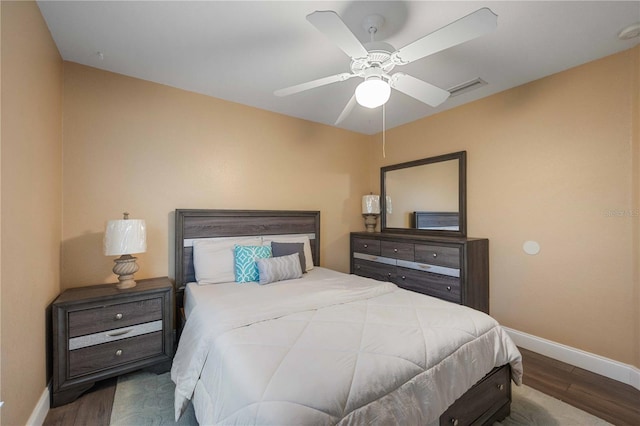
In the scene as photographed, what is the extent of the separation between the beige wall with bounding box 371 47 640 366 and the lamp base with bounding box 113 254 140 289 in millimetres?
3400

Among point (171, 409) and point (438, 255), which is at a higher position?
point (438, 255)

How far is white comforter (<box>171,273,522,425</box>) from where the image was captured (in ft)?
3.33

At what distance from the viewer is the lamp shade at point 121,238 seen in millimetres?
2098

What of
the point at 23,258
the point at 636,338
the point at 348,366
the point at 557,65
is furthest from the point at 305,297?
the point at 557,65

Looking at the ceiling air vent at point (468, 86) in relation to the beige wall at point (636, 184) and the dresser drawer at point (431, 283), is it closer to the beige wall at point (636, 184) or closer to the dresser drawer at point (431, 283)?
the beige wall at point (636, 184)

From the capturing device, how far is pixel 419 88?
74.4 inches

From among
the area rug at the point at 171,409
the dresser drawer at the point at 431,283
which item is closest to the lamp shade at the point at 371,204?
the dresser drawer at the point at 431,283

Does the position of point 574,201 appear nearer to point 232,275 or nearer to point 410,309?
point 410,309

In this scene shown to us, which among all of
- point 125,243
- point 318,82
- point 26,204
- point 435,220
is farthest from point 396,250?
point 26,204

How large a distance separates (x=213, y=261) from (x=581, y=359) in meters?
3.34

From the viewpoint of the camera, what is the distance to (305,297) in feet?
6.54

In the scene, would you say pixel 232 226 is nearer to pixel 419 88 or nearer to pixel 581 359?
pixel 419 88

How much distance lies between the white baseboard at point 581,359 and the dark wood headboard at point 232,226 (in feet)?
7.66

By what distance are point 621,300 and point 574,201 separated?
2.73 ft
